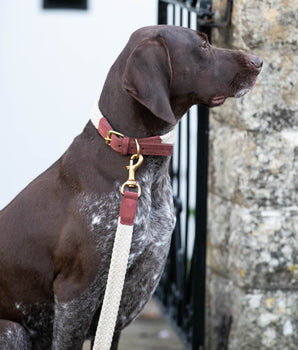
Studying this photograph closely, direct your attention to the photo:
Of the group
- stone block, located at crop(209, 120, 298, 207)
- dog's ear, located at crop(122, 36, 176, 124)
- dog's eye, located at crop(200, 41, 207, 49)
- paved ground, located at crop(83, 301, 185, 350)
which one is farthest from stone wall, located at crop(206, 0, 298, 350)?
dog's ear, located at crop(122, 36, 176, 124)

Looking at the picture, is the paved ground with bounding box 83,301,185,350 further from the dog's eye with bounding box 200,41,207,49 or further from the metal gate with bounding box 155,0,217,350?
the dog's eye with bounding box 200,41,207,49

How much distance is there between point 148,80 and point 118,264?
0.66m

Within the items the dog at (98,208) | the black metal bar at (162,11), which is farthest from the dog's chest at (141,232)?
the black metal bar at (162,11)

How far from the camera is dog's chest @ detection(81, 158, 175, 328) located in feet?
11.0

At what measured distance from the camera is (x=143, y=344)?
16.0ft

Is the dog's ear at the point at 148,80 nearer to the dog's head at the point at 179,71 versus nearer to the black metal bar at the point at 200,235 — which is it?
the dog's head at the point at 179,71

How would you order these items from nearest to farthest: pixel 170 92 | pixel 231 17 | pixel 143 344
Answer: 1. pixel 170 92
2. pixel 231 17
3. pixel 143 344

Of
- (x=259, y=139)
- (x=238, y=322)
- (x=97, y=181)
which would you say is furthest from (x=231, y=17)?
(x=238, y=322)

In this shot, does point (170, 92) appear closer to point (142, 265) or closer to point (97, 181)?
point (97, 181)

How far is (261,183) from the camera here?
4.02 m

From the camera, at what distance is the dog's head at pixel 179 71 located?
316cm

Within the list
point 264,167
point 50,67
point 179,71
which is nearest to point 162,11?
point 264,167

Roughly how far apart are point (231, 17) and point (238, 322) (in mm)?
1380

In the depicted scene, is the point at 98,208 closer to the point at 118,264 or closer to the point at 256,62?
the point at 118,264
